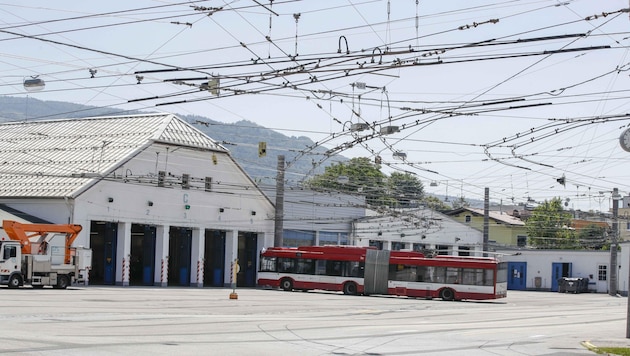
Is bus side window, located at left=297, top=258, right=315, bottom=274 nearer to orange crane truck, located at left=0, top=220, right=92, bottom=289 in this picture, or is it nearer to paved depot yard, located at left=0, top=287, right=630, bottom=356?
orange crane truck, located at left=0, top=220, right=92, bottom=289

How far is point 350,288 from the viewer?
2336 inches

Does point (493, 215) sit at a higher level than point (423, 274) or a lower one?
higher

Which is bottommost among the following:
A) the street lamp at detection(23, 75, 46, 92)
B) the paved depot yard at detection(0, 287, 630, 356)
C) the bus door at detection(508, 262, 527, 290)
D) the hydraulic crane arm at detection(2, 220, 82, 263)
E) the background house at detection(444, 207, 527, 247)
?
the bus door at detection(508, 262, 527, 290)

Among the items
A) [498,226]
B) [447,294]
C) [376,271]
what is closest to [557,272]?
[498,226]

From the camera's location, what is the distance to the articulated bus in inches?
2221

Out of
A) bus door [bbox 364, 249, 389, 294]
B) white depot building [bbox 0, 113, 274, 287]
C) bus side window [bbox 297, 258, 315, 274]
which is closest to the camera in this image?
white depot building [bbox 0, 113, 274, 287]

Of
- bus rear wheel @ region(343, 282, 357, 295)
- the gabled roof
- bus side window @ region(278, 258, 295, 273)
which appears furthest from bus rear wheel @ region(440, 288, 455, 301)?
the gabled roof

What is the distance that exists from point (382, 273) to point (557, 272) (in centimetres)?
3373

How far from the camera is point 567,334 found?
88.2 ft

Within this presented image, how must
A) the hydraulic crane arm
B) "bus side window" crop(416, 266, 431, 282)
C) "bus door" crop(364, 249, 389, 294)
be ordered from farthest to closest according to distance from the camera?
"bus door" crop(364, 249, 389, 294) < "bus side window" crop(416, 266, 431, 282) < the hydraulic crane arm

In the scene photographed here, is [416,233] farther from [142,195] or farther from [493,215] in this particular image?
[142,195]

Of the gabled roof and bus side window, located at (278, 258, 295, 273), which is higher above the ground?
the gabled roof

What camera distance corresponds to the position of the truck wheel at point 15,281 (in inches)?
1804

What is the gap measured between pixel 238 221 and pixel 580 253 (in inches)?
1380
